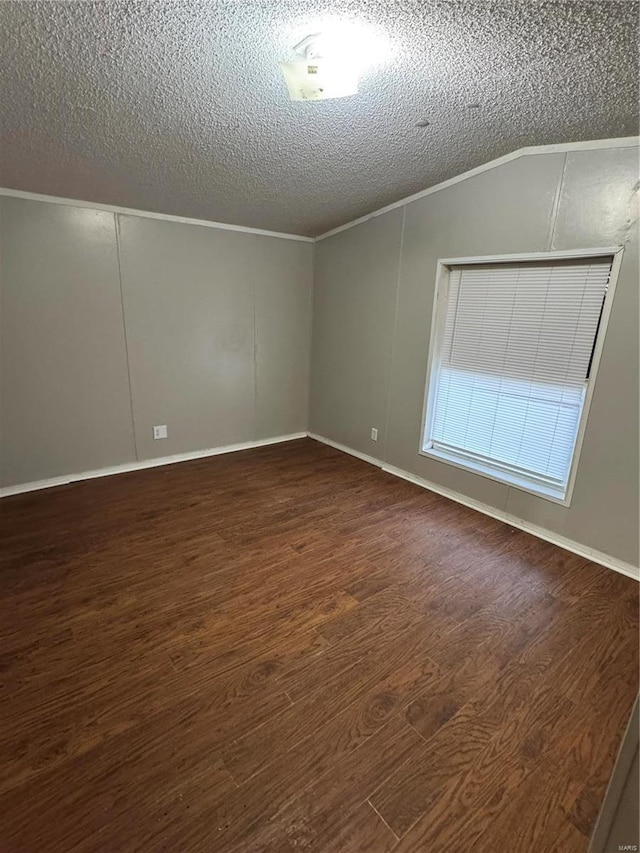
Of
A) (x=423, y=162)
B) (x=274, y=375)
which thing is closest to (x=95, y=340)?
(x=274, y=375)

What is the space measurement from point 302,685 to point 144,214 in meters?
3.63

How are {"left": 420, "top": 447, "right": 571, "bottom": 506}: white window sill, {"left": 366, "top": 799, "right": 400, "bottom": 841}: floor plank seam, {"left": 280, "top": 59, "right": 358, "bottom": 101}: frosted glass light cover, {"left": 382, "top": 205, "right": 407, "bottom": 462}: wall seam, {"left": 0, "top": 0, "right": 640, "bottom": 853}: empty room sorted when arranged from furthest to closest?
{"left": 382, "top": 205, "right": 407, "bottom": 462}: wall seam < {"left": 420, "top": 447, "right": 571, "bottom": 506}: white window sill < {"left": 280, "top": 59, "right": 358, "bottom": 101}: frosted glass light cover < {"left": 0, "top": 0, "right": 640, "bottom": 853}: empty room < {"left": 366, "top": 799, "right": 400, "bottom": 841}: floor plank seam

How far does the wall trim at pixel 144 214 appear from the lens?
109 inches

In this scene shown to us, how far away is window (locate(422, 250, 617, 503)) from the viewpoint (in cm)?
247

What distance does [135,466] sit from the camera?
3.67 meters

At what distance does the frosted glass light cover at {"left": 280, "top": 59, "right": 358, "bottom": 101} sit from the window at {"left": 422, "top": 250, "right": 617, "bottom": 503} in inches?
66.0

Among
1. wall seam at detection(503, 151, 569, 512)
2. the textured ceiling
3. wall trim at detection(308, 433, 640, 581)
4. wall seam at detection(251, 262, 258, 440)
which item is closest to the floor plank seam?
wall trim at detection(308, 433, 640, 581)

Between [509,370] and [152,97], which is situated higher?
[152,97]

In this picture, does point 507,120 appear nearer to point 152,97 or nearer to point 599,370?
point 599,370

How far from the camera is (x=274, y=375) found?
14.4 feet

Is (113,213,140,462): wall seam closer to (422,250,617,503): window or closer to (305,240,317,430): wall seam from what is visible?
(305,240,317,430): wall seam

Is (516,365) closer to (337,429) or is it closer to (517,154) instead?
(517,154)

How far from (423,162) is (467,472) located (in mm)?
2288

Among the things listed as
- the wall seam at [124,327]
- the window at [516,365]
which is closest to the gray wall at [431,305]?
the window at [516,365]
